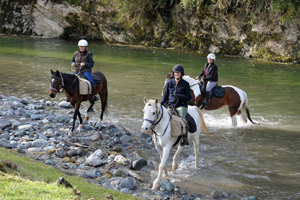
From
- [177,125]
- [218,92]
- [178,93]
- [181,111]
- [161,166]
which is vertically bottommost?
[161,166]

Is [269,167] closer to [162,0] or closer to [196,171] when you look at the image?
[196,171]

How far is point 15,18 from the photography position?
43281mm

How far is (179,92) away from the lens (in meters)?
8.57

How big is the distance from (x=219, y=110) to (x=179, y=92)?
8.39 meters

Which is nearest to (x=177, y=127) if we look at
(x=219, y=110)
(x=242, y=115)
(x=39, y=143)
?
(x=39, y=143)

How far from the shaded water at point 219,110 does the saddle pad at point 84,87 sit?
2.00 m

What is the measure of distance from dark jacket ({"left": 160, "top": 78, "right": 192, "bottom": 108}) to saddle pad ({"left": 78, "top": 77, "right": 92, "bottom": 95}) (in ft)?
14.3

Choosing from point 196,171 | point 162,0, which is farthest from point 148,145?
point 162,0

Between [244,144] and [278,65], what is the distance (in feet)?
63.5

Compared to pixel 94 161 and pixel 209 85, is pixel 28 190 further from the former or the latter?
pixel 209 85

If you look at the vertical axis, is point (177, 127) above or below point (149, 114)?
below

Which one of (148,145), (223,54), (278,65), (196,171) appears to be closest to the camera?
(196,171)

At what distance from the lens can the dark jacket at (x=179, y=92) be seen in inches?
336

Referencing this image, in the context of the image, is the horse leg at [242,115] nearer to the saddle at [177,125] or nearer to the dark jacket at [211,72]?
the dark jacket at [211,72]
